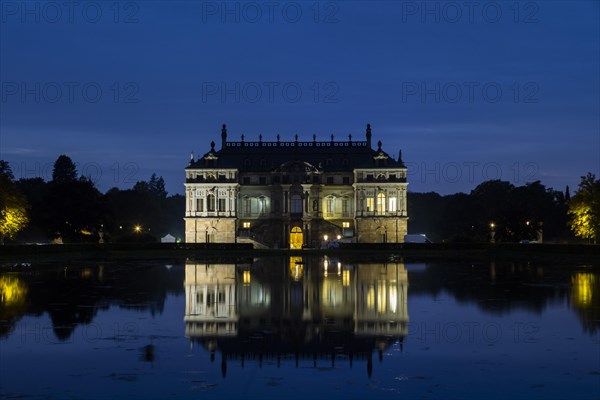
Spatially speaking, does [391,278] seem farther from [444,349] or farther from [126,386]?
[126,386]

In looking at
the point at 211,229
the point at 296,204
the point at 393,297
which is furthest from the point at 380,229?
the point at 393,297

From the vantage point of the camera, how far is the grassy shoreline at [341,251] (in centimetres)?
7575

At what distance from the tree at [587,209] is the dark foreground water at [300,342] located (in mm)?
43670

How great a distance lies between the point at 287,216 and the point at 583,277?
72.5 m

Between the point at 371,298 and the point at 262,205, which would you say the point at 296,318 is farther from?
the point at 262,205

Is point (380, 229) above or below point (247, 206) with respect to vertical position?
below

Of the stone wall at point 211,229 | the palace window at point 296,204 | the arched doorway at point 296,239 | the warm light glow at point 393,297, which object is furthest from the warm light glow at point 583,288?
the stone wall at point 211,229

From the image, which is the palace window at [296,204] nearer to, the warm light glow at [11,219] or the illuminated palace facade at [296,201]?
the illuminated palace facade at [296,201]

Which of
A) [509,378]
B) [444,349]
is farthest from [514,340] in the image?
[509,378]

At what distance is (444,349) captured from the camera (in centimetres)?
2077

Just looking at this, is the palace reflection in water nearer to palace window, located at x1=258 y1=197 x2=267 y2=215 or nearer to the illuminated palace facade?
the illuminated palace facade

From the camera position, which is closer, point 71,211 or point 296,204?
point 71,211

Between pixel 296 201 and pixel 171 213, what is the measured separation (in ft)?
243

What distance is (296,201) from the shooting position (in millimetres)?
119812
